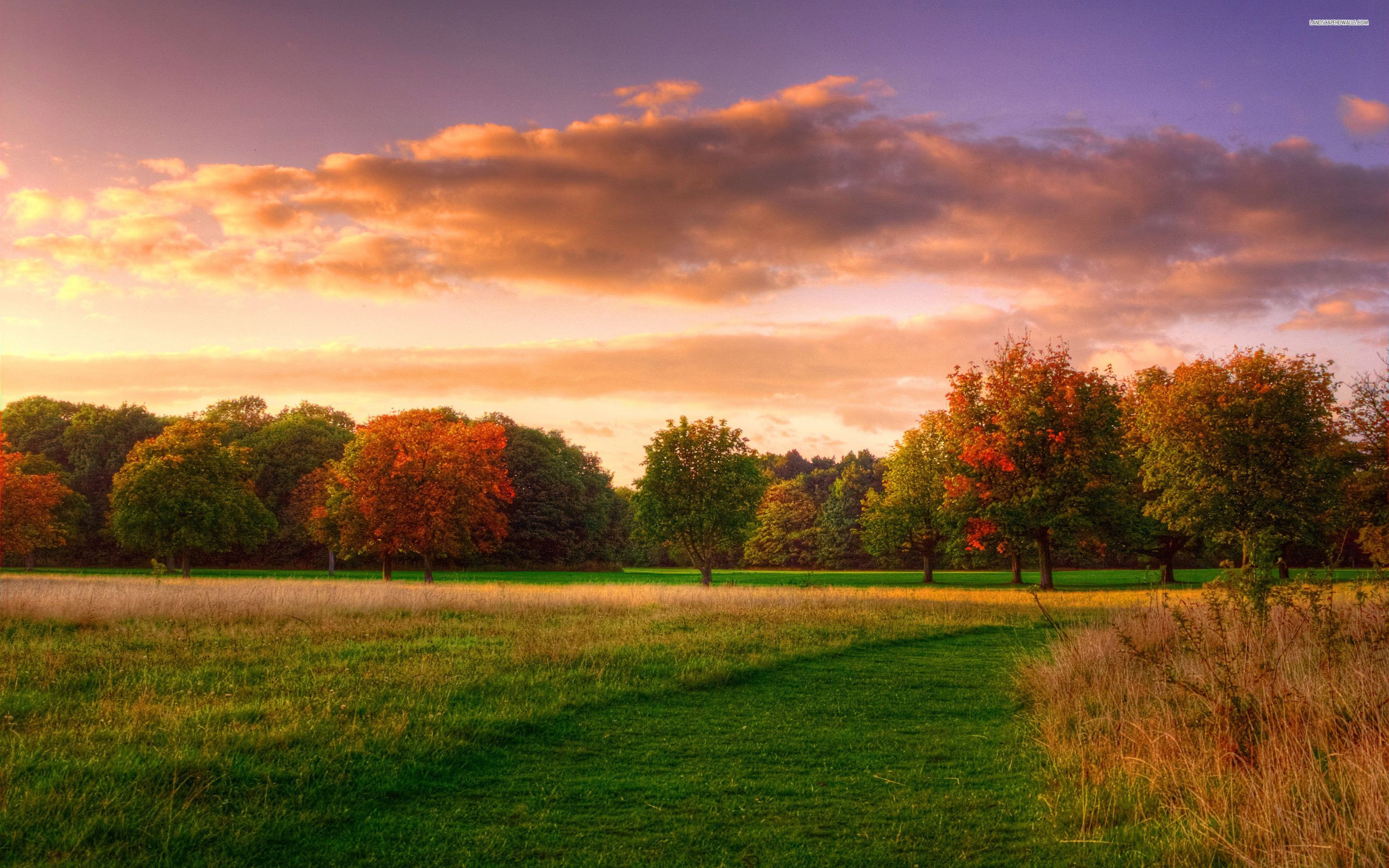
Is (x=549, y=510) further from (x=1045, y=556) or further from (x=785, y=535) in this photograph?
(x=1045, y=556)

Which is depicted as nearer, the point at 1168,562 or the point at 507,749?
the point at 507,749

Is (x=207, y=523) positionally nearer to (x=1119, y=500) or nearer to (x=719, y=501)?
(x=719, y=501)

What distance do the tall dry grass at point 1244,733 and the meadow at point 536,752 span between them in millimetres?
136

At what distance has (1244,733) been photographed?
25.9 ft

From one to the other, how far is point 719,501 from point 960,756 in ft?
98.0

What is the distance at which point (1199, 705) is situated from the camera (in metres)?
9.20

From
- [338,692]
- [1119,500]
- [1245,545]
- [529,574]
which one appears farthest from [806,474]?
[338,692]

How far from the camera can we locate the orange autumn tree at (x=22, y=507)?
145ft

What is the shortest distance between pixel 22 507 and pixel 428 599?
35.8 metres

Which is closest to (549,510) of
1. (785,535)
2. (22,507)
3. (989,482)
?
(785,535)

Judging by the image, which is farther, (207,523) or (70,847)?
(207,523)

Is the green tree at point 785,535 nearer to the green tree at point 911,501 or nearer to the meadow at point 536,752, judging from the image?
the green tree at point 911,501

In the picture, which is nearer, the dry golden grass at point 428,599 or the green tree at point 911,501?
the dry golden grass at point 428,599

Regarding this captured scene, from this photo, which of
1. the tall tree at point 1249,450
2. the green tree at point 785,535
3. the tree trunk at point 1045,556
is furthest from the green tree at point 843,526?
the tall tree at point 1249,450
